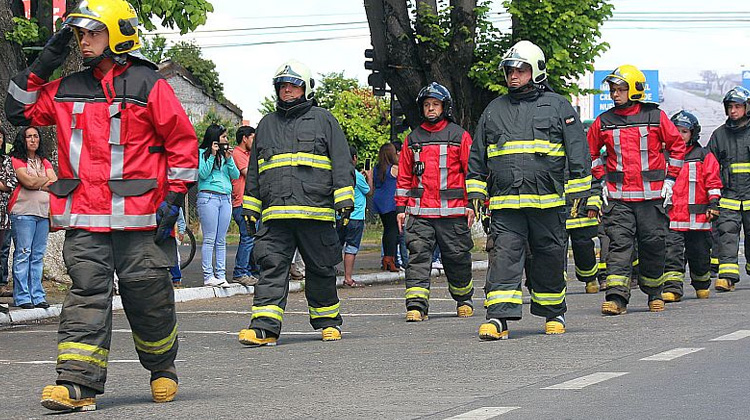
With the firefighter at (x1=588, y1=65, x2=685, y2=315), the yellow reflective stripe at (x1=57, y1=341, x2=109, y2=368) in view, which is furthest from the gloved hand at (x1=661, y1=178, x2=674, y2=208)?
the yellow reflective stripe at (x1=57, y1=341, x2=109, y2=368)

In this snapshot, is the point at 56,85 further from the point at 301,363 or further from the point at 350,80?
the point at 350,80

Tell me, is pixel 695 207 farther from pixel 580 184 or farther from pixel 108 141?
pixel 108 141

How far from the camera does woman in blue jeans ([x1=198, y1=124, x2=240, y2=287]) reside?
16203 millimetres

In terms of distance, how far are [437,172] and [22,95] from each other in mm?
5941

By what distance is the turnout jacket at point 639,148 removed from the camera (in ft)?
42.7

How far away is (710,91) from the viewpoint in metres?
100

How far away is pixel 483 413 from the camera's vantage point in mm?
7059

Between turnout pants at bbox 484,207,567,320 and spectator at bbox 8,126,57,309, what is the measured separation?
508cm

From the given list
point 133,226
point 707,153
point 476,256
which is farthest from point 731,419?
point 476,256

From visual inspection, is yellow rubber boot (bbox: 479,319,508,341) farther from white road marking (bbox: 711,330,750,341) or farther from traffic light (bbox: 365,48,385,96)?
traffic light (bbox: 365,48,385,96)

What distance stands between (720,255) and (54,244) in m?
7.79

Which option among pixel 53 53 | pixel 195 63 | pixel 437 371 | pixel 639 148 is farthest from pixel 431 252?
pixel 195 63

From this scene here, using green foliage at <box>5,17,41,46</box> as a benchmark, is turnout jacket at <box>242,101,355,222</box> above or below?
below

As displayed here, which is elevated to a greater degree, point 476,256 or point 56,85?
point 56,85
